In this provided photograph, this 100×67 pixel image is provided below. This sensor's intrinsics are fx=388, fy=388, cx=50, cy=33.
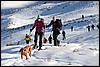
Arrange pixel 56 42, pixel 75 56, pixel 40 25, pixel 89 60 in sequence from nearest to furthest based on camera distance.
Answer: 1. pixel 89 60
2. pixel 75 56
3. pixel 40 25
4. pixel 56 42

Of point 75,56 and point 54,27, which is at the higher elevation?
point 54,27

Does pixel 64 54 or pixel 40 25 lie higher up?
pixel 40 25

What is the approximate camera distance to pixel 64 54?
15070 mm

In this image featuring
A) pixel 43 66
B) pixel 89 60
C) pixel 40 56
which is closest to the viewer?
pixel 43 66

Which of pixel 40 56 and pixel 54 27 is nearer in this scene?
pixel 40 56

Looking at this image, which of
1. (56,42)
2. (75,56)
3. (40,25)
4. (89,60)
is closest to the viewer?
(89,60)

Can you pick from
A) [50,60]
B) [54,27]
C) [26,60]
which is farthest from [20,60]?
[54,27]

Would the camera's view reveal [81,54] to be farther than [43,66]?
Yes

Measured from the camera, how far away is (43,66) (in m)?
12.3

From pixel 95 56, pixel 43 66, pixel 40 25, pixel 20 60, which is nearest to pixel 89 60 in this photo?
pixel 95 56

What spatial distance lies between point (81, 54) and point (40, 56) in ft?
5.69

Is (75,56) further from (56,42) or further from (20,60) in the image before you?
(56,42)

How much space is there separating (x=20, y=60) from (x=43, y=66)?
7.66 feet

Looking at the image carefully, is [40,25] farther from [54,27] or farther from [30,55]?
[30,55]
